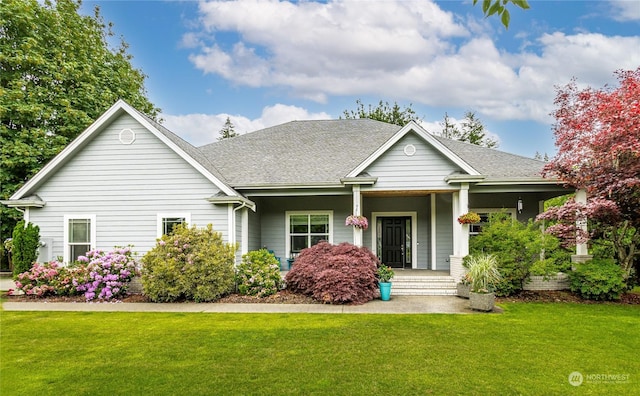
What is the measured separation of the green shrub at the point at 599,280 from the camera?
10.4 m

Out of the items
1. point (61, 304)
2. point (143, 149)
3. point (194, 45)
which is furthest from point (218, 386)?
point (194, 45)

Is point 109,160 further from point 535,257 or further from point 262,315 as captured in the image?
point 535,257

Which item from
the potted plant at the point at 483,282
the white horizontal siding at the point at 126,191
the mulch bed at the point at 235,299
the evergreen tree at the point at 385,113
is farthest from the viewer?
the evergreen tree at the point at 385,113

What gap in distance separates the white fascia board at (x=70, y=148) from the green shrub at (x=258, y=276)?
18.8 feet

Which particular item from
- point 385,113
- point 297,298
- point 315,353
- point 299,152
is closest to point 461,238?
point 297,298

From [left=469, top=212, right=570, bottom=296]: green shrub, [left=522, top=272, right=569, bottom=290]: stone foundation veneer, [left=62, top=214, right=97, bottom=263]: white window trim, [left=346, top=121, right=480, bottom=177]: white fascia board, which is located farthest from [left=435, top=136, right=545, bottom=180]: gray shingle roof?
[left=62, top=214, right=97, bottom=263]: white window trim

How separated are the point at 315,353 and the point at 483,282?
5.54 metres

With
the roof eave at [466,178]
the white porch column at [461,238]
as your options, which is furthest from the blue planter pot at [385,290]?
the roof eave at [466,178]

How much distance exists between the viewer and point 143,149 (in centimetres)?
1205

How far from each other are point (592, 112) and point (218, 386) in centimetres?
1122

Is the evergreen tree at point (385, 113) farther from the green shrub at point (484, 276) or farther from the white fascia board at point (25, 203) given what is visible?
the white fascia board at point (25, 203)

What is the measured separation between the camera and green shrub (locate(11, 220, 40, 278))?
11562 mm

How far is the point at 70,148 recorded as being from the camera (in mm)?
11781

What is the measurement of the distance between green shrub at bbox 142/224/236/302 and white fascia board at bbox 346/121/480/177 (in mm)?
4629
